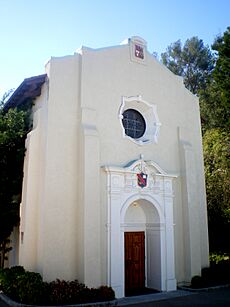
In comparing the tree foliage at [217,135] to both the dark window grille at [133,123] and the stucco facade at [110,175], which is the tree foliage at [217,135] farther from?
the dark window grille at [133,123]

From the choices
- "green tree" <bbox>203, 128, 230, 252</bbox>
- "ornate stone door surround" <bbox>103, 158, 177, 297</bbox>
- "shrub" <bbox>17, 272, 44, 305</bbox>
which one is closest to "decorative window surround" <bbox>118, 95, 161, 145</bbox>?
"ornate stone door surround" <bbox>103, 158, 177, 297</bbox>

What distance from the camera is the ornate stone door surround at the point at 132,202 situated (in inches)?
467

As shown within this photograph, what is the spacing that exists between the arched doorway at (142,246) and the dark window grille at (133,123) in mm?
3105

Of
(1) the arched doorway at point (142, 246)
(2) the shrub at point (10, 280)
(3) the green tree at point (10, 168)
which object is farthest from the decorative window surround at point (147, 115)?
(2) the shrub at point (10, 280)

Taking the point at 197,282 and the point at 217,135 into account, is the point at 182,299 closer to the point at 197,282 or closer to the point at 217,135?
the point at 197,282

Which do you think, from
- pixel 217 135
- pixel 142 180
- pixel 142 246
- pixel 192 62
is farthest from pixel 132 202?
pixel 192 62

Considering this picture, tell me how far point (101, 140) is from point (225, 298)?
7.45 metres

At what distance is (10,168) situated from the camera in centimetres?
1391

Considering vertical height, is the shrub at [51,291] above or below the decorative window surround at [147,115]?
below

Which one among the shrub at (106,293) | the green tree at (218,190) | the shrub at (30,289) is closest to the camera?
the shrub at (30,289)

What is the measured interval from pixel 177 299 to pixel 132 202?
3.95 meters

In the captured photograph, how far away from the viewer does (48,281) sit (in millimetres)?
10719

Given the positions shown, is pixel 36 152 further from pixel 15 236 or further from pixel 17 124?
pixel 15 236

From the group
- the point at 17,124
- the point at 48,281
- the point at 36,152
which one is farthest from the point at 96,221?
the point at 17,124
